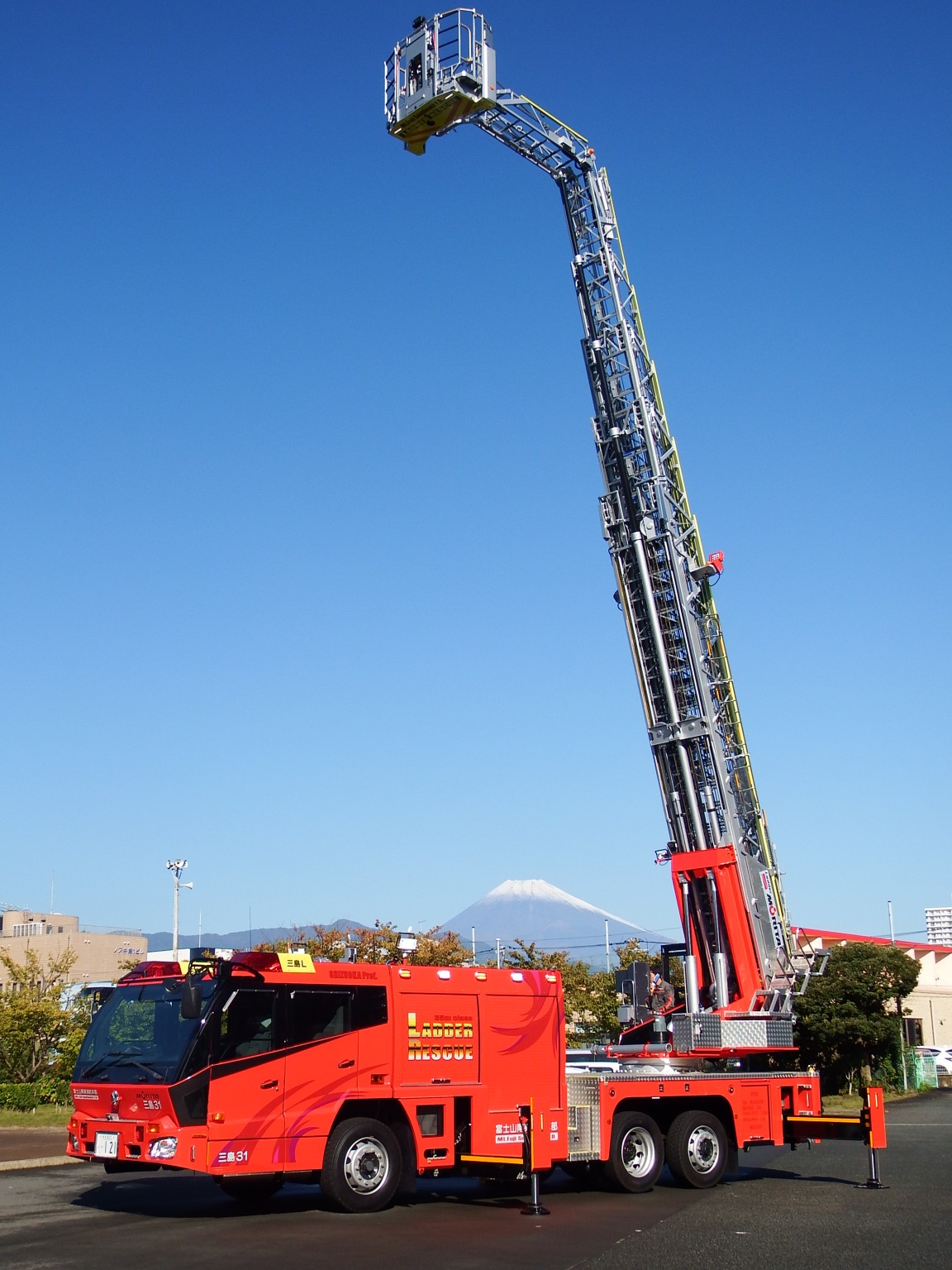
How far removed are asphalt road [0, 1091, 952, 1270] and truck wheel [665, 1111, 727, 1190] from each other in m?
0.27

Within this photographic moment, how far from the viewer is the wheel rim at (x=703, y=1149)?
16.2 metres

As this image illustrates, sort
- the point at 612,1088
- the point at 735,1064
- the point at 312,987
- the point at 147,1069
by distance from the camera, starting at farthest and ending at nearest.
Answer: the point at 735,1064 → the point at 612,1088 → the point at 312,987 → the point at 147,1069

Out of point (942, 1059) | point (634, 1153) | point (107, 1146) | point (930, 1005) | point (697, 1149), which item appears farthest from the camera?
point (930, 1005)

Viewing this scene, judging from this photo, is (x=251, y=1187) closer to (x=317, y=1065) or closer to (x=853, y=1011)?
(x=317, y=1065)

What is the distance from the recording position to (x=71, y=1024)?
29.2m

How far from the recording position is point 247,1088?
1310 centimetres

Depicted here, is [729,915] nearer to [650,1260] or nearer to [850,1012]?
[650,1260]

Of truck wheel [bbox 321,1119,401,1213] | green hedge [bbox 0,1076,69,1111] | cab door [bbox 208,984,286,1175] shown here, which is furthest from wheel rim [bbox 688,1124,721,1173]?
green hedge [bbox 0,1076,69,1111]

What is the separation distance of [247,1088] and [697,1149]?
21.2 ft

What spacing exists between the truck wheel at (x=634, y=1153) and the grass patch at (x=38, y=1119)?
11.7 metres

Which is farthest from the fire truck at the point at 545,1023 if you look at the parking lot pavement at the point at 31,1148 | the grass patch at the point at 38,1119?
the grass patch at the point at 38,1119

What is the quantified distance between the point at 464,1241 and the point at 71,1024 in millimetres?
19694

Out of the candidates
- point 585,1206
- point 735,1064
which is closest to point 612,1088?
point 585,1206

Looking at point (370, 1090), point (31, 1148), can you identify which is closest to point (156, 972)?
point (370, 1090)
